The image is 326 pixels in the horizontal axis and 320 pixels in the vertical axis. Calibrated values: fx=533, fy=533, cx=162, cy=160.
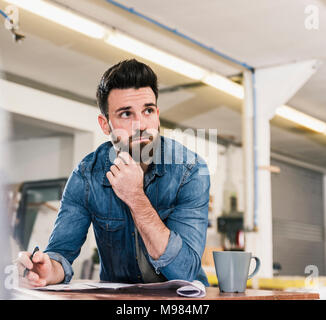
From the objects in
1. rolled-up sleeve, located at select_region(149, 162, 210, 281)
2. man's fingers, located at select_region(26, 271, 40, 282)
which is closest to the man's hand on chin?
rolled-up sleeve, located at select_region(149, 162, 210, 281)

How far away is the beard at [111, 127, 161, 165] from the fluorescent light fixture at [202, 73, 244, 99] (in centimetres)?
331

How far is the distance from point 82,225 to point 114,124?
234 millimetres

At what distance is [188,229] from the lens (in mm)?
1076

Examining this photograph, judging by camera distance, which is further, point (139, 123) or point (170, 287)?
point (139, 123)

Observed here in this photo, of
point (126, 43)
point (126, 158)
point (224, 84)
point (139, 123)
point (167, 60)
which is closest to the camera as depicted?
point (126, 158)

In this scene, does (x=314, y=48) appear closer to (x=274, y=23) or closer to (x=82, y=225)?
(x=274, y=23)

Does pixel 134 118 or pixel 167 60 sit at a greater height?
pixel 167 60

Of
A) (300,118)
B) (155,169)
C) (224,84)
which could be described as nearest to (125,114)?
(155,169)

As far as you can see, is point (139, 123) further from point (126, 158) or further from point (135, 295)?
point (135, 295)

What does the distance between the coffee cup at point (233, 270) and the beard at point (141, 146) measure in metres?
0.26

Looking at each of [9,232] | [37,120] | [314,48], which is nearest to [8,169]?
[9,232]

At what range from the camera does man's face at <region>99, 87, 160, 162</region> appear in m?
1.13

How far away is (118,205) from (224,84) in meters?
3.57

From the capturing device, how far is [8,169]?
1.84 ft
